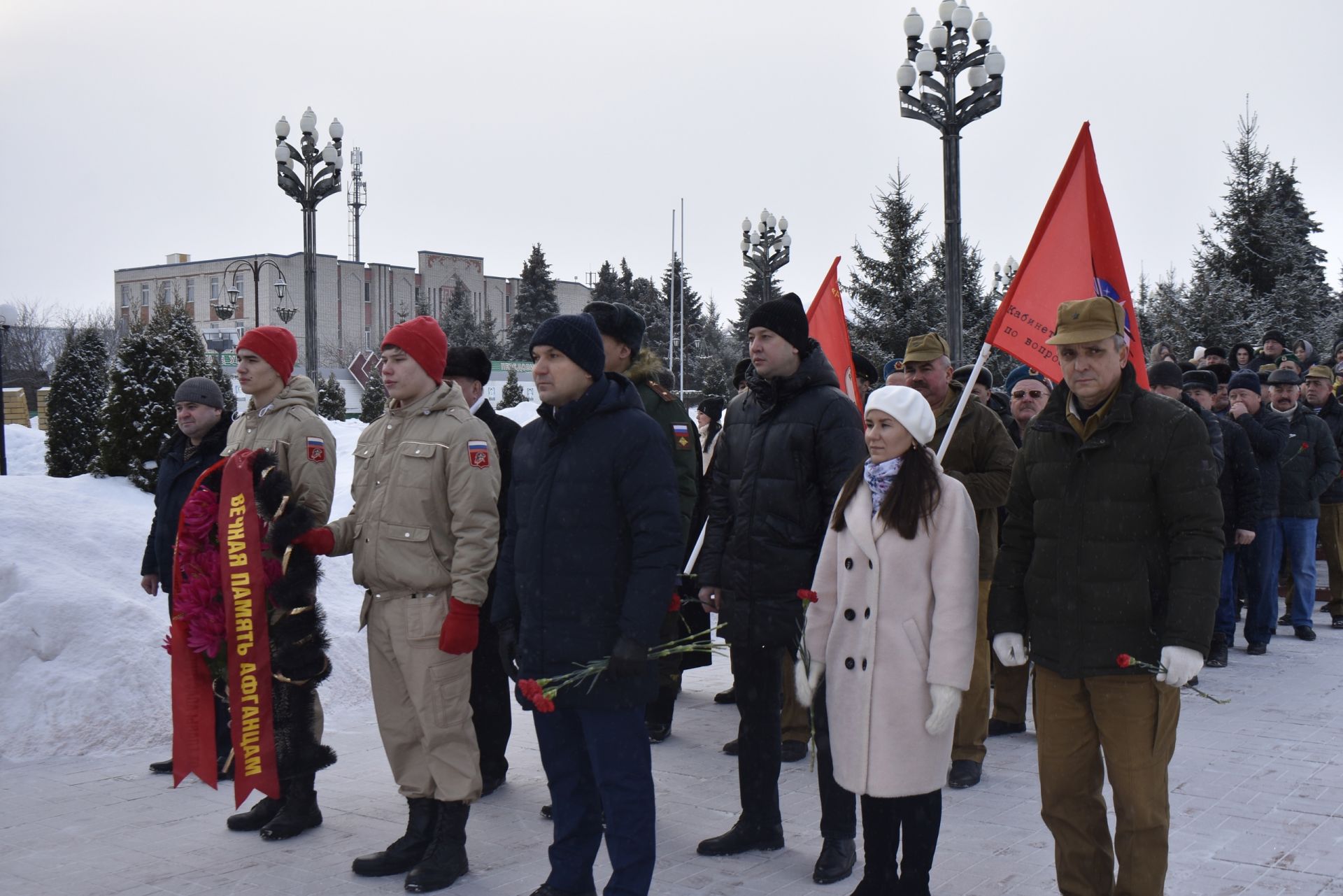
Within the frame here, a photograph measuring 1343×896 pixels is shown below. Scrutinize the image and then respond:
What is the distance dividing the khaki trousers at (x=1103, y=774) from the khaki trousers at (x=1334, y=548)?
328 inches

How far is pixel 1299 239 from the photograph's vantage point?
24.1 metres

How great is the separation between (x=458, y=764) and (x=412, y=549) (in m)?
0.91

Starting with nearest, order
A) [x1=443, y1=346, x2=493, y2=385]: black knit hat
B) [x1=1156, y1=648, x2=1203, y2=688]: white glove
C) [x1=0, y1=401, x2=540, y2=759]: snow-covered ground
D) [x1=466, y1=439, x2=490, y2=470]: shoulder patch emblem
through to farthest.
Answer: [x1=1156, y1=648, x2=1203, y2=688]: white glove → [x1=466, y1=439, x2=490, y2=470]: shoulder patch emblem → [x1=443, y1=346, x2=493, y2=385]: black knit hat → [x1=0, y1=401, x2=540, y2=759]: snow-covered ground

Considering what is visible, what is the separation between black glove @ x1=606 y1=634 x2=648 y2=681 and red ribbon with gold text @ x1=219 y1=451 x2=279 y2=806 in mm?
1895

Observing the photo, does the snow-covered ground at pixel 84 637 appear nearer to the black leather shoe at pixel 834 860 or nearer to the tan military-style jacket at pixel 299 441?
the tan military-style jacket at pixel 299 441

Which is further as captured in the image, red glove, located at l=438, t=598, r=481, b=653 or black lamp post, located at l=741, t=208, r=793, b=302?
black lamp post, located at l=741, t=208, r=793, b=302

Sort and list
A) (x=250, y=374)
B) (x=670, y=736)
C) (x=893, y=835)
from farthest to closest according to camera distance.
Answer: (x=670, y=736) → (x=250, y=374) → (x=893, y=835)

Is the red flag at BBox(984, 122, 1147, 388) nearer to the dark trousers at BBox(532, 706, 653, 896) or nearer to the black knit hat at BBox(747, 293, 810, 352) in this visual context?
the black knit hat at BBox(747, 293, 810, 352)

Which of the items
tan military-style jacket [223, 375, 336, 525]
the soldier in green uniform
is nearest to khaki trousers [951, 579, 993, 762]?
the soldier in green uniform

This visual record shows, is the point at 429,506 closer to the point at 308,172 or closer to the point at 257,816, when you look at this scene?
the point at 257,816

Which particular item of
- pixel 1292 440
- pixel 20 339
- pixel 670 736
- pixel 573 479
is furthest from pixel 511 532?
pixel 20 339

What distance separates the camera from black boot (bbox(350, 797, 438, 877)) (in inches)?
182

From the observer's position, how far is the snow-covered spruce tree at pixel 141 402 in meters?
13.1

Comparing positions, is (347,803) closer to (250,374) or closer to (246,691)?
(246,691)
